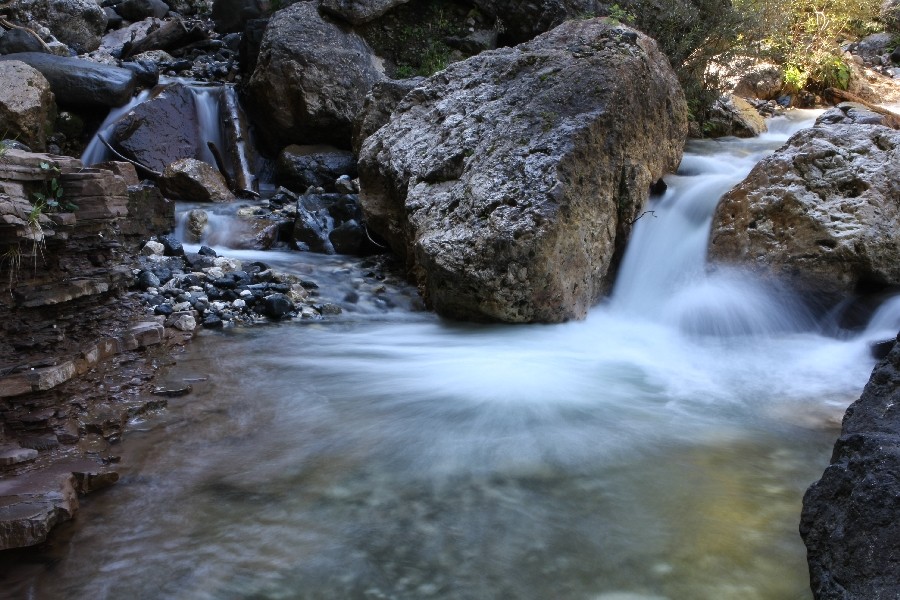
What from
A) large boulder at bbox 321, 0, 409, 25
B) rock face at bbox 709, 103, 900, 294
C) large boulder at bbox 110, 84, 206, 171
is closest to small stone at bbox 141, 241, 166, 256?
large boulder at bbox 110, 84, 206, 171

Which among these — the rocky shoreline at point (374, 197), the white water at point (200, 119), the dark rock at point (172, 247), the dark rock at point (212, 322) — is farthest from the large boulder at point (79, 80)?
the dark rock at point (212, 322)

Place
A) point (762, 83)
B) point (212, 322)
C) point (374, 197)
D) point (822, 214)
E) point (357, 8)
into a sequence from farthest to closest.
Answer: point (762, 83)
point (357, 8)
point (374, 197)
point (212, 322)
point (822, 214)

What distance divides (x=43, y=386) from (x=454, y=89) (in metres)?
5.10

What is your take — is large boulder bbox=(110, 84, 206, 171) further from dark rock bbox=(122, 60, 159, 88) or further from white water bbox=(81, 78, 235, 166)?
dark rock bbox=(122, 60, 159, 88)

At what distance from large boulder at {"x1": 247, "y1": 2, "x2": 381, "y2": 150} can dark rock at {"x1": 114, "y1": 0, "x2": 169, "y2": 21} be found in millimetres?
5983

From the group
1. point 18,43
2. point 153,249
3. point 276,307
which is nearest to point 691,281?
point 276,307

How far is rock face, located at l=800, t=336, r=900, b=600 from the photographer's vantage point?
2.17 meters

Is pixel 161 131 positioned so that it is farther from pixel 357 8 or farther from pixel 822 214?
pixel 822 214

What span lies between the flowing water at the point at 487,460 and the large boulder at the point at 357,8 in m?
7.71

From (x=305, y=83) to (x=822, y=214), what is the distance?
26.7 ft

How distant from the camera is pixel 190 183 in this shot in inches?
385

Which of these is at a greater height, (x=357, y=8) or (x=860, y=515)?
(x=357, y=8)

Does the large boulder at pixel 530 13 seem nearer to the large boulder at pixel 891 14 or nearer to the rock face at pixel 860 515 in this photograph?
the large boulder at pixel 891 14

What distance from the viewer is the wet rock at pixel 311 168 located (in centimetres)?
1095
